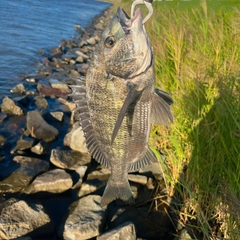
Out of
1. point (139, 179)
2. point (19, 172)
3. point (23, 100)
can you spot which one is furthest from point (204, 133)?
point (23, 100)

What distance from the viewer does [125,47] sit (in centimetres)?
217

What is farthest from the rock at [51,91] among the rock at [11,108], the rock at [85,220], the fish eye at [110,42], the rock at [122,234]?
the fish eye at [110,42]

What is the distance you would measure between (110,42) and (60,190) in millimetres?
3374

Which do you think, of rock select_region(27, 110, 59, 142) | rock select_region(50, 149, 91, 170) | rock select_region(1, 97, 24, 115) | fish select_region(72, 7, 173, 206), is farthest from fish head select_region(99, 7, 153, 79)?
rock select_region(1, 97, 24, 115)

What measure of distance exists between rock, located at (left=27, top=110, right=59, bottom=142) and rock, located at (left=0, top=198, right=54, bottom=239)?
2.38 m

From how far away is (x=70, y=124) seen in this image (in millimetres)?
7461

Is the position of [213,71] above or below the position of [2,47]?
above

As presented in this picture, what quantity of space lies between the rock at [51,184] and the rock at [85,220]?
0.53 meters

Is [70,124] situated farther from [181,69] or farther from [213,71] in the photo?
[213,71]

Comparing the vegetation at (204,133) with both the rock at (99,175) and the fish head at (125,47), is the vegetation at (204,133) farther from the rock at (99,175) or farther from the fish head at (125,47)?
the fish head at (125,47)

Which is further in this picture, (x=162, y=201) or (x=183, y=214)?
(x=162, y=201)

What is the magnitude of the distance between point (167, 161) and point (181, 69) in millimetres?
1472

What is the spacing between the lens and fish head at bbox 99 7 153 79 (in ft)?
6.82

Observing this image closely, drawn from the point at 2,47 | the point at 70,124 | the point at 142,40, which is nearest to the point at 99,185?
the point at 70,124
